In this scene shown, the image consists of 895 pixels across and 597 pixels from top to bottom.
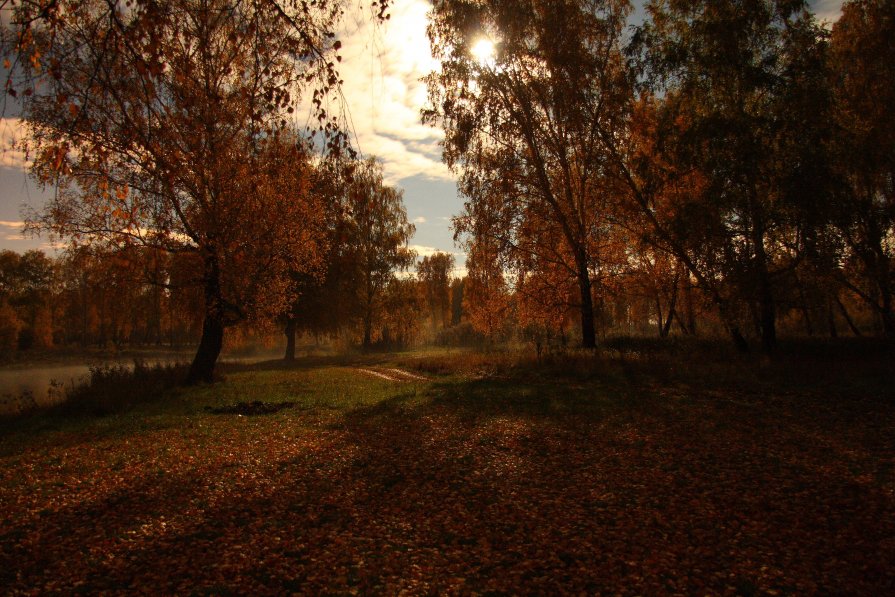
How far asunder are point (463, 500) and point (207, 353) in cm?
1616

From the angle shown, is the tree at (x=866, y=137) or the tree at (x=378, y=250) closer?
the tree at (x=866, y=137)

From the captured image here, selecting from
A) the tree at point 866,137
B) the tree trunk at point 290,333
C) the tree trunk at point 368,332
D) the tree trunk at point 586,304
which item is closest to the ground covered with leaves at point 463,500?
the tree at point 866,137

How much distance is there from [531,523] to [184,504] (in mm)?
4280

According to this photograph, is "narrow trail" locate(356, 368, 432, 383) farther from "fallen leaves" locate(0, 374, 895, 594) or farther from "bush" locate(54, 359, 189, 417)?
"fallen leaves" locate(0, 374, 895, 594)

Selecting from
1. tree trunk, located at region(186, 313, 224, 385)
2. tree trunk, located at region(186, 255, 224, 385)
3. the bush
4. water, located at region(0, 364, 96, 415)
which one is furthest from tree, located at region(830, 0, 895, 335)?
water, located at region(0, 364, 96, 415)

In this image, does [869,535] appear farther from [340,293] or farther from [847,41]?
[340,293]

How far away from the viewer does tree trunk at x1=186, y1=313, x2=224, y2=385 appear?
19531mm

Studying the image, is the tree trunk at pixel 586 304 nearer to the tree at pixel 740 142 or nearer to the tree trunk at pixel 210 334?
the tree at pixel 740 142

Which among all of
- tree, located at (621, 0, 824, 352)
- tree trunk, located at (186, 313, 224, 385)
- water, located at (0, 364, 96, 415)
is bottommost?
water, located at (0, 364, 96, 415)

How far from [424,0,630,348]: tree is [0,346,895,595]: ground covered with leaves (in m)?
11.7

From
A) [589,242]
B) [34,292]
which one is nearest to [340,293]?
[589,242]

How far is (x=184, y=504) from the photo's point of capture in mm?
6375

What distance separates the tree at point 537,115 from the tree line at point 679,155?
77 mm

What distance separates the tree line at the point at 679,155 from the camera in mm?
17172
